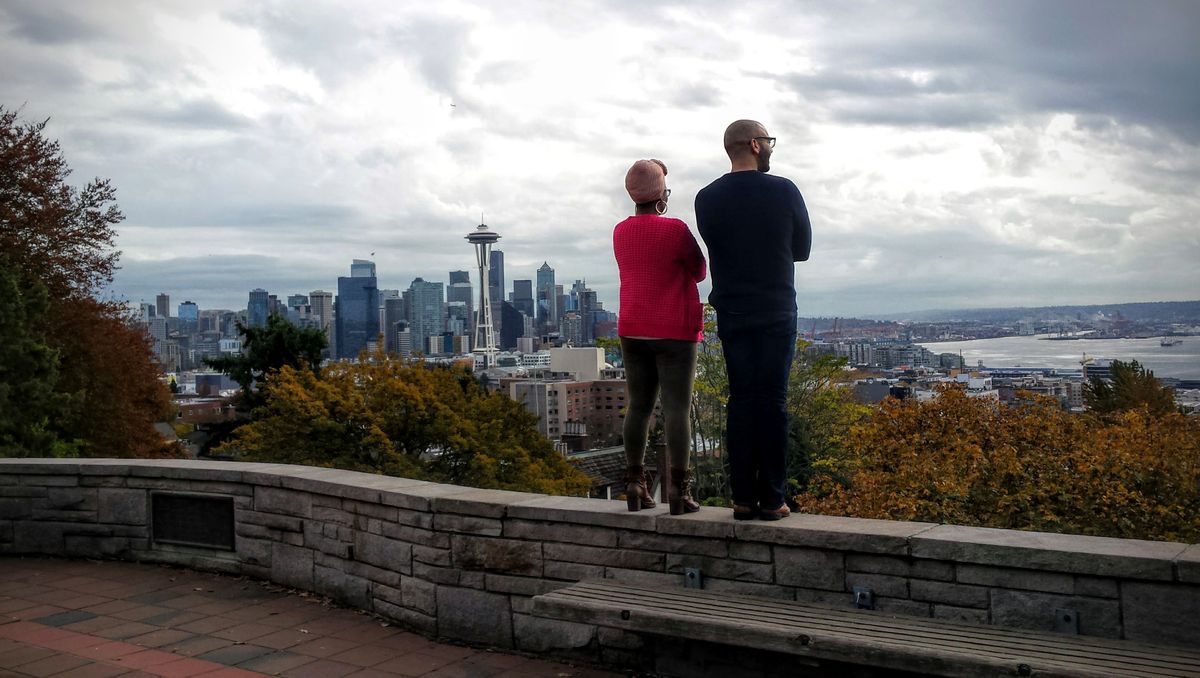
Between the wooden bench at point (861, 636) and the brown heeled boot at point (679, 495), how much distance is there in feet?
1.24

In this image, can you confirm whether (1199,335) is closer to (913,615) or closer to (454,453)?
(454,453)

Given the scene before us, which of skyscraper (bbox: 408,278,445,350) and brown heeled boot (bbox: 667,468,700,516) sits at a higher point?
skyscraper (bbox: 408,278,445,350)

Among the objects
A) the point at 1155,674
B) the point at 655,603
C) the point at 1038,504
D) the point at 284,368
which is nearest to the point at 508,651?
the point at 655,603

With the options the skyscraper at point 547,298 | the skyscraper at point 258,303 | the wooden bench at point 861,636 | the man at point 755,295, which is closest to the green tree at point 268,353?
the man at point 755,295

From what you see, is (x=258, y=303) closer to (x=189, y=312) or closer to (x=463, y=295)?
(x=189, y=312)

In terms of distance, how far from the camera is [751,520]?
4395mm

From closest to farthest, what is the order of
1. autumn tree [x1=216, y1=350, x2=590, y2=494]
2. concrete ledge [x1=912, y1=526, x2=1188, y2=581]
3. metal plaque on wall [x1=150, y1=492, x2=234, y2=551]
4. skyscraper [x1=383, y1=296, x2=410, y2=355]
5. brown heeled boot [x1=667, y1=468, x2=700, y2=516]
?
concrete ledge [x1=912, y1=526, x2=1188, y2=581]
brown heeled boot [x1=667, y1=468, x2=700, y2=516]
metal plaque on wall [x1=150, y1=492, x2=234, y2=551]
autumn tree [x1=216, y1=350, x2=590, y2=494]
skyscraper [x1=383, y1=296, x2=410, y2=355]

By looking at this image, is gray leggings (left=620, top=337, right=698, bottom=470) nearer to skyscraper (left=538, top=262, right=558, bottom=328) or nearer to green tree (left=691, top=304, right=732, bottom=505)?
green tree (left=691, top=304, right=732, bottom=505)

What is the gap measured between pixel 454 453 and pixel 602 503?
877 inches

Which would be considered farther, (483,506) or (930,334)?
(930,334)

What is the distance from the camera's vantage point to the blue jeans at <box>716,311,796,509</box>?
4371mm

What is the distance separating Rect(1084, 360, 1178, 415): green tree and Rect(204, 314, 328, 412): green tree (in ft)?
89.4

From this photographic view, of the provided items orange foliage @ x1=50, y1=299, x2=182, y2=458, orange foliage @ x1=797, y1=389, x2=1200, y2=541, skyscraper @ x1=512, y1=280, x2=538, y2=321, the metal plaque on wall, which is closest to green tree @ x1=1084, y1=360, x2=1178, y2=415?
orange foliage @ x1=797, y1=389, x2=1200, y2=541

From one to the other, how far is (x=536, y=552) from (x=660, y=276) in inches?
58.7
